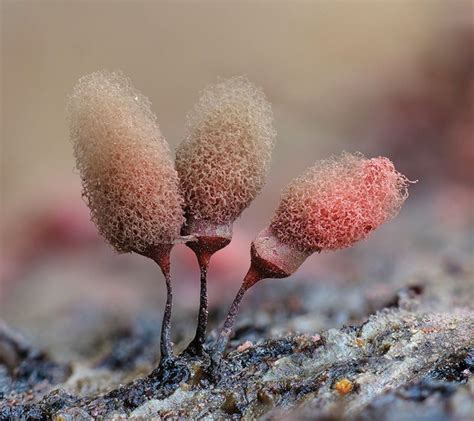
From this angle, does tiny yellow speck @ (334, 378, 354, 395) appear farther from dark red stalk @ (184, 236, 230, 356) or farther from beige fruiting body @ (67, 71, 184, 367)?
beige fruiting body @ (67, 71, 184, 367)

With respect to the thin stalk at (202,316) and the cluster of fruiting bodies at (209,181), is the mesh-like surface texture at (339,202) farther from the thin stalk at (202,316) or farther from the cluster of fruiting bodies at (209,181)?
the thin stalk at (202,316)

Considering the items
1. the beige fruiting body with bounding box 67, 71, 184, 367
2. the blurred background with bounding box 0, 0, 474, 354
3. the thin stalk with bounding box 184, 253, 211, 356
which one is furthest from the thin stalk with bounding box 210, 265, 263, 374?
the blurred background with bounding box 0, 0, 474, 354

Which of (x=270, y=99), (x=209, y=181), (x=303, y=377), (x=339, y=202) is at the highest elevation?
(x=270, y=99)

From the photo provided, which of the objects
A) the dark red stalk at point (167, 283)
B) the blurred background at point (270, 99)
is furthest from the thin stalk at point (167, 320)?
the blurred background at point (270, 99)

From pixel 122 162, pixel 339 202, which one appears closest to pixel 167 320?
pixel 122 162

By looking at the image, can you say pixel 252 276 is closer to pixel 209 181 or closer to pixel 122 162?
pixel 209 181

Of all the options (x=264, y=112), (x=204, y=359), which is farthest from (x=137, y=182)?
(x=204, y=359)

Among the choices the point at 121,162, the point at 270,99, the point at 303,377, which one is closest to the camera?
the point at 121,162
